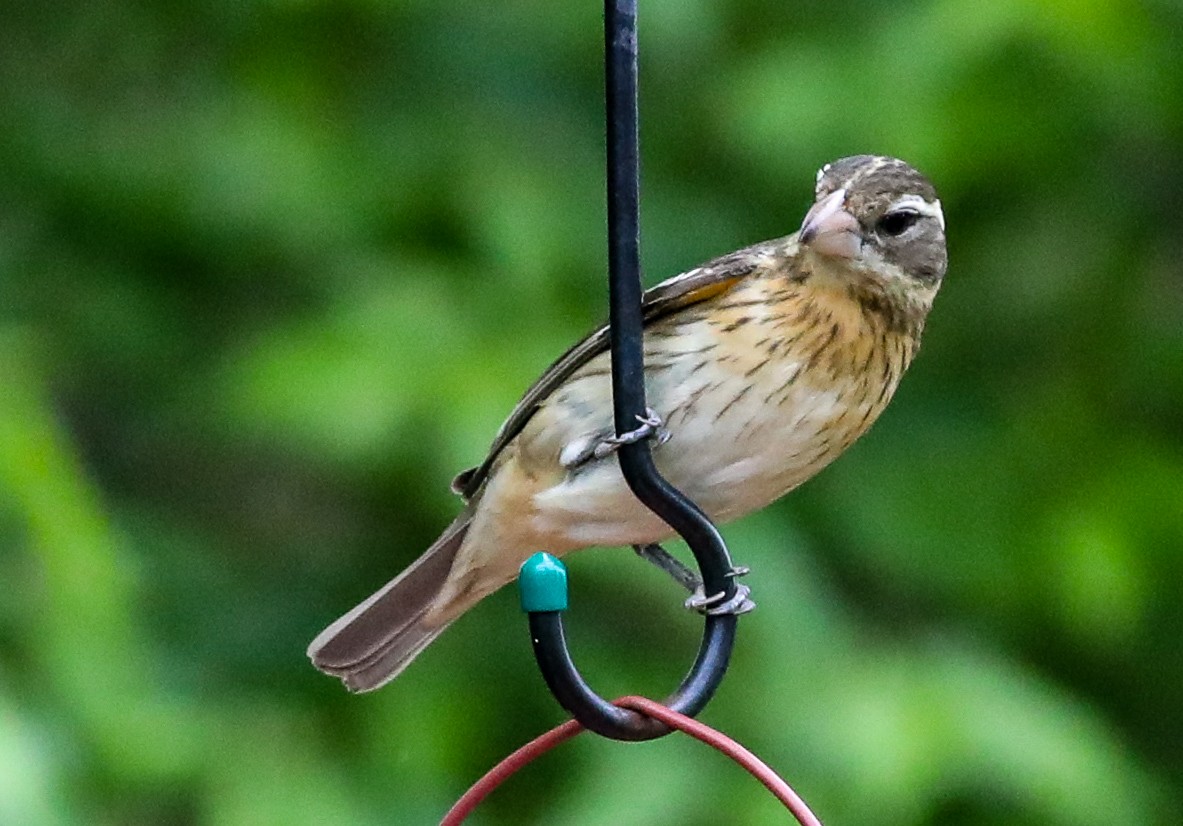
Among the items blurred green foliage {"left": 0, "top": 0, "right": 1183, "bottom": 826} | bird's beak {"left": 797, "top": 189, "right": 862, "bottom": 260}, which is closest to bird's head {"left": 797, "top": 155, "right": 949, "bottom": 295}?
bird's beak {"left": 797, "top": 189, "right": 862, "bottom": 260}

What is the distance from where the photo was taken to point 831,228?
2.48 m

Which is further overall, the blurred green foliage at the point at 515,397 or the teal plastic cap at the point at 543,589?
the blurred green foliage at the point at 515,397

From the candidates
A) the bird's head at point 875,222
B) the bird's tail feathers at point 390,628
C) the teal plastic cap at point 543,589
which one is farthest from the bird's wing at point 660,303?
the teal plastic cap at point 543,589

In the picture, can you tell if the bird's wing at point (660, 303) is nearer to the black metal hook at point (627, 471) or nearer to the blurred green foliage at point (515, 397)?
the blurred green foliage at point (515, 397)

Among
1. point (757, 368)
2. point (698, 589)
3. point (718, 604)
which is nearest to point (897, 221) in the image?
point (757, 368)

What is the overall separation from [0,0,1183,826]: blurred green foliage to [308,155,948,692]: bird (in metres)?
0.42

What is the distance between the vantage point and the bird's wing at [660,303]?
2586 mm

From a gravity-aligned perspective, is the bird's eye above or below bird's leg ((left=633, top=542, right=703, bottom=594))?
above

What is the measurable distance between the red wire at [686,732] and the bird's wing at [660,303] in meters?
0.75

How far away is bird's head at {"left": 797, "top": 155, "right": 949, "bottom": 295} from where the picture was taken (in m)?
2.49

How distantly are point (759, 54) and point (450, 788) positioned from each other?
138 centimetres

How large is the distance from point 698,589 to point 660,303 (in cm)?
37

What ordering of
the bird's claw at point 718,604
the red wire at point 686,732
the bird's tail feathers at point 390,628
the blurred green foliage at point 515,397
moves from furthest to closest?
the blurred green foliage at point 515,397 < the bird's tail feathers at point 390,628 < the bird's claw at point 718,604 < the red wire at point 686,732

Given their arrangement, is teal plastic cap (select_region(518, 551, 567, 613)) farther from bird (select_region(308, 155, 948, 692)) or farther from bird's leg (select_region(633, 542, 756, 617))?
bird (select_region(308, 155, 948, 692))
